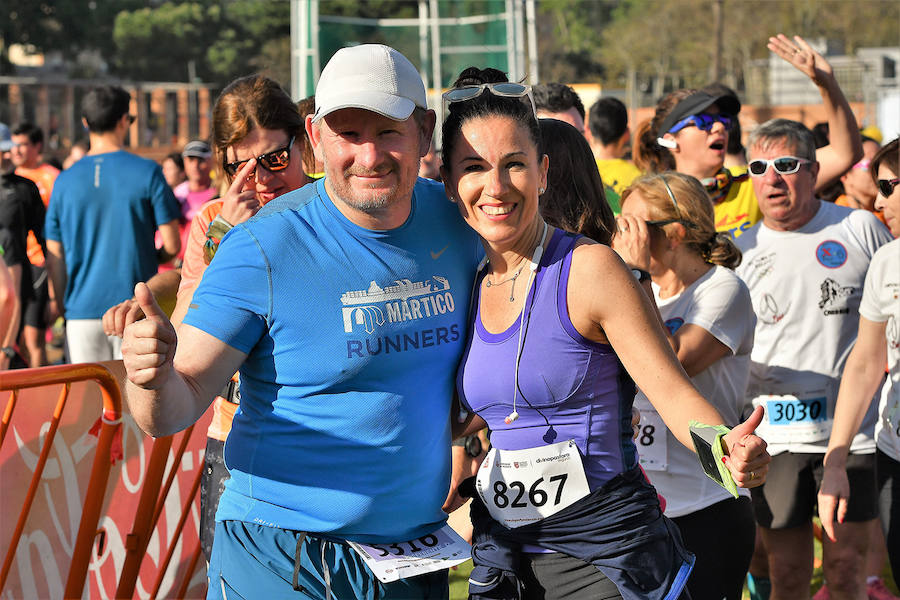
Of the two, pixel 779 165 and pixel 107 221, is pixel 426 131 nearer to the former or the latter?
pixel 779 165

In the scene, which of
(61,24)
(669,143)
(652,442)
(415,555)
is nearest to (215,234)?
(415,555)

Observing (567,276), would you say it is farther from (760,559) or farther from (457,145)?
(760,559)

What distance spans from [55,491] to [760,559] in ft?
10.1

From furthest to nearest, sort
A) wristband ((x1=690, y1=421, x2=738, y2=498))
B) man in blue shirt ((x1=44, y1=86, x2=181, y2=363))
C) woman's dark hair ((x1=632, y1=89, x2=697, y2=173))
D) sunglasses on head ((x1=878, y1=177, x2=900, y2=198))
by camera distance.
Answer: man in blue shirt ((x1=44, y1=86, x2=181, y2=363)) < woman's dark hair ((x1=632, y1=89, x2=697, y2=173)) < sunglasses on head ((x1=878, y1=177, x2=900, y2=198)) < wristband ((x1=690, y1=421, x2=738, y2=498))

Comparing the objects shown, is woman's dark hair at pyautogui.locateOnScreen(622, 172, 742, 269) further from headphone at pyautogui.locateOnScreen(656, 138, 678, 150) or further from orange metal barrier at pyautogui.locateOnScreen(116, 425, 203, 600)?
orange metal barrier at pyautogui.locateOnScreen(116, 425, 203, 600)

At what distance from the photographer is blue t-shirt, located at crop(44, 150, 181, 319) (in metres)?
6.72

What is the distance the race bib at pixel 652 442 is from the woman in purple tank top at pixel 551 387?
2.82ft

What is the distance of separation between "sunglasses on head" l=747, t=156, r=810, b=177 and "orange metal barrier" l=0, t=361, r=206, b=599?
8.91 ft

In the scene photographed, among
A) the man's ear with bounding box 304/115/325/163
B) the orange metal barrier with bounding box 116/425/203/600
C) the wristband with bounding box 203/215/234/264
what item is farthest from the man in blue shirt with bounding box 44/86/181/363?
the man's ear with bounding box 304/115/325/163

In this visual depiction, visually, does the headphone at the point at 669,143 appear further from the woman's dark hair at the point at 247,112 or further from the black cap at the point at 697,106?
the woman's dark hair at the point at 247,112

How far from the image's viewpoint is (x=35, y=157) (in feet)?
34.8

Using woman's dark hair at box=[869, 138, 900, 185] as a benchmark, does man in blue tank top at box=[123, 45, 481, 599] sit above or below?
below

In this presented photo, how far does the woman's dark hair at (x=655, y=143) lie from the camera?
5.49 meters

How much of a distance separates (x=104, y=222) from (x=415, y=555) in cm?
490
